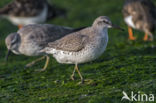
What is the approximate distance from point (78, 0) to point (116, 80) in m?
15.8

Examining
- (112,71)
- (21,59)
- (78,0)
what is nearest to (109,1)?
(78,0)

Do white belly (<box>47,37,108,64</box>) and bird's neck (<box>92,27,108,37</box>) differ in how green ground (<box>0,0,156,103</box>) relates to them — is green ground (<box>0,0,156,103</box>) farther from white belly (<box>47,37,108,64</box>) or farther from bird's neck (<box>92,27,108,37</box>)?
bird's neck (<box>92,27,108,37</box>)

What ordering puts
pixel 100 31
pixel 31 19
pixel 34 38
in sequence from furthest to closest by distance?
1. pixel 31 19
2. pixel 34 38
3. pixel 100 31

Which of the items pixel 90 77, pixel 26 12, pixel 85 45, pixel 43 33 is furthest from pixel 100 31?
pixel 26 12

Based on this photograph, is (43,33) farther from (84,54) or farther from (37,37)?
(84,54)

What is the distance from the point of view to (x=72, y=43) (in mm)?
9484

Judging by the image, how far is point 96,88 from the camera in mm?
9070

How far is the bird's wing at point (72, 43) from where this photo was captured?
30.4 feet

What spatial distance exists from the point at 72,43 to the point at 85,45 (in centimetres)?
51

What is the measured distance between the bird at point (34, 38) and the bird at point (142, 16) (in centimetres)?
487

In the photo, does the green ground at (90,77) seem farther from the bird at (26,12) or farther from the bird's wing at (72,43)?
the bird at (26,12)

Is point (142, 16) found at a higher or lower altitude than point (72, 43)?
higher

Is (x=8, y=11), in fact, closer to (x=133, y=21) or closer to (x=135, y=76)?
(x=133, y=21)

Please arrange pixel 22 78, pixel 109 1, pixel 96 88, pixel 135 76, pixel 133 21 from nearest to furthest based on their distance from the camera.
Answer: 1. pixel 96 88
2. pixel 135 76
3. pixel 22 78
4. pixel 133 21
5. pixel 109 1
